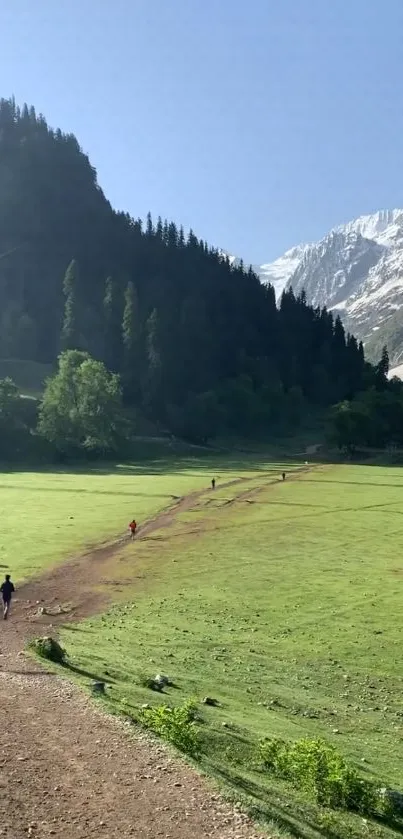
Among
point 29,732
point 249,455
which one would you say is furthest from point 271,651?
point 249,455

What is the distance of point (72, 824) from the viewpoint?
13.0 m

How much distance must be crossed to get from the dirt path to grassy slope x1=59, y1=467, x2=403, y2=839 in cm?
125

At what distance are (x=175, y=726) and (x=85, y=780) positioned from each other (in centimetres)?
354

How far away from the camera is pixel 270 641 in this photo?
3136 cm

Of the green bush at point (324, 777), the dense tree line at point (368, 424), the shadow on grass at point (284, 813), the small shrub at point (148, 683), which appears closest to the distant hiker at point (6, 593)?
the small shrub at point (148, 683)

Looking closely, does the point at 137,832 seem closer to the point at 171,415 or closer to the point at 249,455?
the point at 249,455

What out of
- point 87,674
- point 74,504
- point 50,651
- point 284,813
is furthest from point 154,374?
point 284,813

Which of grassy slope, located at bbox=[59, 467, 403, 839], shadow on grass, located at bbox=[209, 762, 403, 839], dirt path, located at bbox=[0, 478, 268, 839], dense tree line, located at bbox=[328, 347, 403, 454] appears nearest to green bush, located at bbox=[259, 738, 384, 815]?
shadow on grass, located at bbox=[209, 762, 403, 839]

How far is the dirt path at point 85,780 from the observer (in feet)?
42.8

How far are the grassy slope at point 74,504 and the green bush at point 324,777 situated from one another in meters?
27.7

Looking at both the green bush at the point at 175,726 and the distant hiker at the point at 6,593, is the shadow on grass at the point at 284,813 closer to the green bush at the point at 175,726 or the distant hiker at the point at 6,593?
the green bush at the point at 175,726

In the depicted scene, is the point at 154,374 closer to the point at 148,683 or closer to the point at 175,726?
the point at 148,683

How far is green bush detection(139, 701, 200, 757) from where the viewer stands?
679 inches

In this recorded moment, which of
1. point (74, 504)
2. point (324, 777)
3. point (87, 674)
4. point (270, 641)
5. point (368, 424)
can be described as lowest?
point (270, 641)
